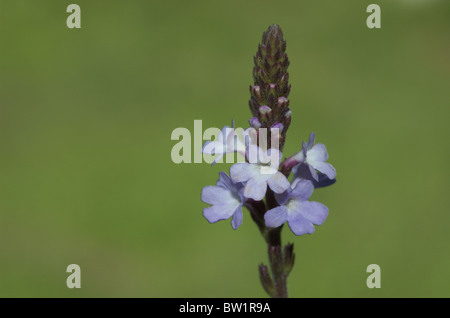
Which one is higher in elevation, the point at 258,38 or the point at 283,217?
the point at 258,38

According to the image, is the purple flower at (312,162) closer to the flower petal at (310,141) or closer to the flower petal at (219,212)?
the flower petal at (310,141)

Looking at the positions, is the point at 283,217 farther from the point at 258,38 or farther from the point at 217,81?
the point at 258,38

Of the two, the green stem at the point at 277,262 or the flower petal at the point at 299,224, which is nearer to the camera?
the flower petal at the point at 299,224

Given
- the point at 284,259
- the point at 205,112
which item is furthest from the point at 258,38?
the point at 284,259

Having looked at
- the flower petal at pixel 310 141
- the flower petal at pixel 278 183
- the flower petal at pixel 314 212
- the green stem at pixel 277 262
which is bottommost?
the green stem at pixel 277 262

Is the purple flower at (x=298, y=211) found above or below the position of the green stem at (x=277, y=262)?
above

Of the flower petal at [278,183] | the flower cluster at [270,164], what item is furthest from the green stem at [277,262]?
the flower petal at [278,183]
